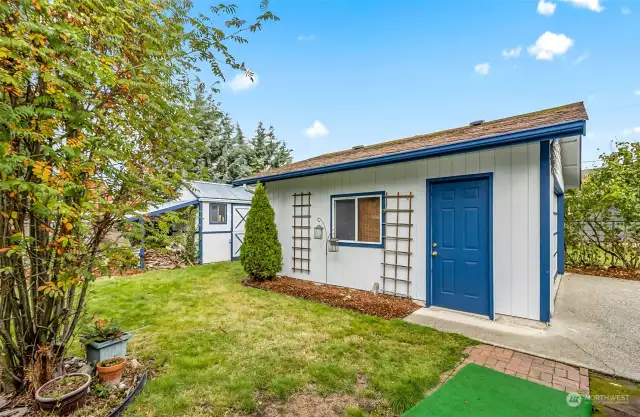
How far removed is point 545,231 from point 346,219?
328 centimetres

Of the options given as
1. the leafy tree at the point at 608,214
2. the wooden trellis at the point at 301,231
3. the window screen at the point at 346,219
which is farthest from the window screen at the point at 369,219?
the leafy tree at the point at 608,214

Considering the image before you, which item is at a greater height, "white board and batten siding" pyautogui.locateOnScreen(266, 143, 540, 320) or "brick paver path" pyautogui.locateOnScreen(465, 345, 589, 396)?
"white board and batten siding" pyautogui.locateOnScreen(266, 143, 540, 320)

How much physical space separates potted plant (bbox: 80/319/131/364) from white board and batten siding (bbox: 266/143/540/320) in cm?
395

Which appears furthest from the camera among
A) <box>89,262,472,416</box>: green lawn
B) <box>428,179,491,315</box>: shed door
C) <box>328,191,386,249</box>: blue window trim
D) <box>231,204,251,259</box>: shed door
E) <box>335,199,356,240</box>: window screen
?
<box>231,204,251,259</box>: shed door

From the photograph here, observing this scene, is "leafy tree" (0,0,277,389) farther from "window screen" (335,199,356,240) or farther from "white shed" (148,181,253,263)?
"white shed" (148,181,253,263)

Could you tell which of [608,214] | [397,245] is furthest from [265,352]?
[608,214]

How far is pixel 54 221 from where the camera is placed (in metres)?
2.17

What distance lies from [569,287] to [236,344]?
22.5 feet

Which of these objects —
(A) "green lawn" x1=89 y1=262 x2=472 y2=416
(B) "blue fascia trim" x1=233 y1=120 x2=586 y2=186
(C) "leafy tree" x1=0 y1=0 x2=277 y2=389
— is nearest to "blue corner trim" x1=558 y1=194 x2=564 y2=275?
(B) "blue fascia trim" x1=233 y1=120 x2=586 y2=186

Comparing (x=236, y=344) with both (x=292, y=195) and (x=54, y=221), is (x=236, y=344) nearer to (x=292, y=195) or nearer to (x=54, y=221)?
(x=54, y=221)

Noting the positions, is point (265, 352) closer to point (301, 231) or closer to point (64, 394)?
point (64, 394)

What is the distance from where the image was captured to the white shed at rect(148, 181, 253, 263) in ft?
29.9

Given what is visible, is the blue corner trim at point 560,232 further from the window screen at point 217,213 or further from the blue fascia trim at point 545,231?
the window screen at point 217,213

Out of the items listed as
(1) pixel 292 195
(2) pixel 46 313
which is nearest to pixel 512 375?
(2) pixel 46 313
